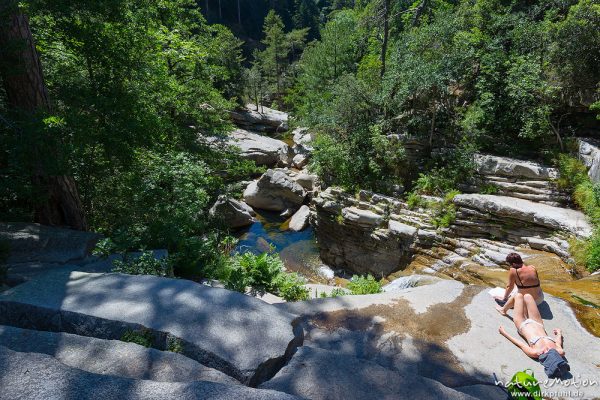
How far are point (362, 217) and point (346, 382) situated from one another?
9155mm

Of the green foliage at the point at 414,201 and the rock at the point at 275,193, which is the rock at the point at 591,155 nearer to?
the green foliage at the point at 414,201

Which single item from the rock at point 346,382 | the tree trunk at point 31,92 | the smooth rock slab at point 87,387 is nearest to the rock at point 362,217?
the tree trunk at point 31,92

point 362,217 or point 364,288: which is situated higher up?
point 364,288

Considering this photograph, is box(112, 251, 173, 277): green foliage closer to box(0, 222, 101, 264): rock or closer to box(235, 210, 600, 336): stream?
box(0, 222, 101, 264): rock

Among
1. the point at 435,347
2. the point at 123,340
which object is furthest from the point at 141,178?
the point at 435,347

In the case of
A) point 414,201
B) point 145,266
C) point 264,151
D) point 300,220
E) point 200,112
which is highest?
point 200,112

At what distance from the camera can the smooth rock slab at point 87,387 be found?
72.4 inches

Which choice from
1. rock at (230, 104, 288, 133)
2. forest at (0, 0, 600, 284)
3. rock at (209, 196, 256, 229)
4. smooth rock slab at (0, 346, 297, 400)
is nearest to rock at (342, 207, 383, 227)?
forest at (0, 0, 600, 284)

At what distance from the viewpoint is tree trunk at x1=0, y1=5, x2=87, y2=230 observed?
5.01 metres

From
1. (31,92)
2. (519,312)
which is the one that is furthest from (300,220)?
(519,312)

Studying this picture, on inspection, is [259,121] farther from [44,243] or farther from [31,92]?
[44,243]

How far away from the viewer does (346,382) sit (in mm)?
2688

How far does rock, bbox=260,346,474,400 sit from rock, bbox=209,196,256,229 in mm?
11084

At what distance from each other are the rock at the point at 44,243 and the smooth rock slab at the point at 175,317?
1245 mm
